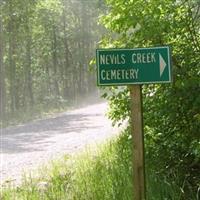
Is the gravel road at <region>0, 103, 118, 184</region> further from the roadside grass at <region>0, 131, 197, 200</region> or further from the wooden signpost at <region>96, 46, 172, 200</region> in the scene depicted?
the wooden signpost at <region>96, 46, 172, 200</region>

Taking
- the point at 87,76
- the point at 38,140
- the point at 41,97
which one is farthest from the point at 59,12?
the point at 38,140

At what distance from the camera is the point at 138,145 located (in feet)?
15.6

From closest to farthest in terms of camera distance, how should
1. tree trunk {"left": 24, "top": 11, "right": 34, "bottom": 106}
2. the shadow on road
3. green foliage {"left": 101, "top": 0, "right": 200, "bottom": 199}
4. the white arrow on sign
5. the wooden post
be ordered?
the white arrow on sign < the wooden post < green foliage {"left": 101, "top": 0, "right": 200, "bottom": 199} < the shadow on road < tree trunk {"left": 24, "top": 11, "right": 34, "bottom": 106}

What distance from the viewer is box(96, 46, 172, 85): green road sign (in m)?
4.63

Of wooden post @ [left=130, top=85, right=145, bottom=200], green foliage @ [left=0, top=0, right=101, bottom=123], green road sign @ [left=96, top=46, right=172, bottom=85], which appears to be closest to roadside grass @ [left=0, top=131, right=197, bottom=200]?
wooden post @ [left=130, top=85, right=145, bottom=200]

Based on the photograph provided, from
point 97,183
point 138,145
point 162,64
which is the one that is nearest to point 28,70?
point 97,183

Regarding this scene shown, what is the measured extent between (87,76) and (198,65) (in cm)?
5272

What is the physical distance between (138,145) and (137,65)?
A: 0.78 metres

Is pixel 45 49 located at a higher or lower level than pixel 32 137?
higher

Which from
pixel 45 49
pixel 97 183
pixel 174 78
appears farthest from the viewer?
pixel 45 49

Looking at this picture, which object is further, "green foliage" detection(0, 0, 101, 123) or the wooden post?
"green foliage" detection(0, 0, 101, 123)

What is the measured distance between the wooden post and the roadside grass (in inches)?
27.6

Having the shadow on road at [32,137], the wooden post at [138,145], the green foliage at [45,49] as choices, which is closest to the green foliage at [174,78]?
the wooden post at [138,145]

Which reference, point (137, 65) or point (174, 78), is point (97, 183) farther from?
point (137, 65)
